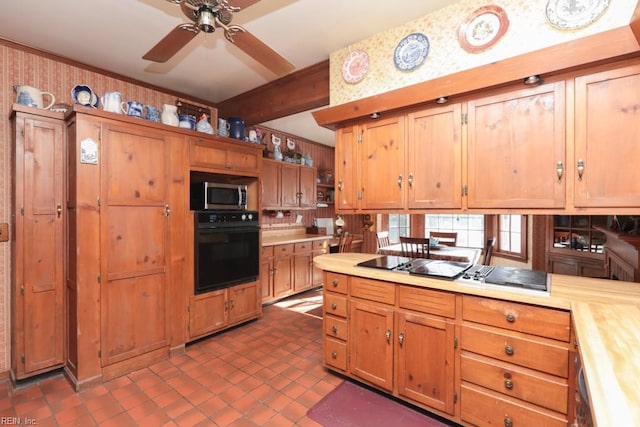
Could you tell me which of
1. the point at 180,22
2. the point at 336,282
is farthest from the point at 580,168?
the point at 180,22

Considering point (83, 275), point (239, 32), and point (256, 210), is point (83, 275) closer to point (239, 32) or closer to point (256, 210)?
point (256, 210)

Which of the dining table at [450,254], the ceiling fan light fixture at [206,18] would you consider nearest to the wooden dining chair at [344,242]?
the dining table at [450,254]

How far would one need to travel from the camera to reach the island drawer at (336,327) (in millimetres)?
2184

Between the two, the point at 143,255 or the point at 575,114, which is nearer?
the point at 575,114

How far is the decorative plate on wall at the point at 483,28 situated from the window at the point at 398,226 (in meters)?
3.96

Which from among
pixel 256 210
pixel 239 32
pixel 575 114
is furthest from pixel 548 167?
pixel 256 210

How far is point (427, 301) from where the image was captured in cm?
179

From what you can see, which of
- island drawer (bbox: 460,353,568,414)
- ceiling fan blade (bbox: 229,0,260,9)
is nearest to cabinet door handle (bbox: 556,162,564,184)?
island drawer (bbox: 460,353,568,414)

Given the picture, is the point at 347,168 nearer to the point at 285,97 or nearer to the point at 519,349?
the point at 285,97

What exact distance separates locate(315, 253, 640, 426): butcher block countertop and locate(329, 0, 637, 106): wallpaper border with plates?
4.49ft

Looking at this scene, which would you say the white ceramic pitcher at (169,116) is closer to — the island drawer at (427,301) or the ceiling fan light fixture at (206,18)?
the ceiling fan light fixture at (206,18)

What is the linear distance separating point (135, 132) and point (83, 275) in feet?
3.86

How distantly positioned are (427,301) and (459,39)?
1.73 meters

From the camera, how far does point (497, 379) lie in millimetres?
1559
